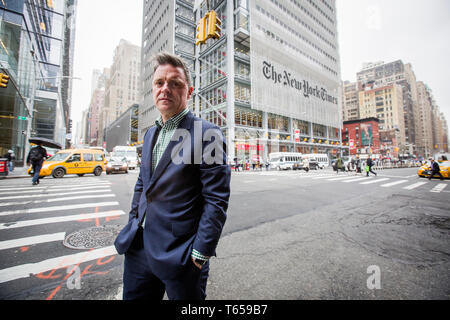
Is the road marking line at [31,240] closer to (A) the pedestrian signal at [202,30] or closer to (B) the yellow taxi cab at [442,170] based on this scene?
(A) the pedestrian signal at [202,30]

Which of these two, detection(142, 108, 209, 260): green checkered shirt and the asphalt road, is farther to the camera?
the asphalt road

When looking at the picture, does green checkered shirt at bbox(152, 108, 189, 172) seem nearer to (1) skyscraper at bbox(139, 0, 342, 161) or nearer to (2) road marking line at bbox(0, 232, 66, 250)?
(2) road marking line at bbox(0, 232, 66, 250)

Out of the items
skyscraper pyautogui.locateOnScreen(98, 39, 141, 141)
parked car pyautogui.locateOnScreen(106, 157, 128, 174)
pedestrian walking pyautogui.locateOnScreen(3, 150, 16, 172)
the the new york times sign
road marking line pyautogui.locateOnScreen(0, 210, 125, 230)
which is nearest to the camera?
road marking line pyautogui.locateOnScreen(0, 210, 125, 230)

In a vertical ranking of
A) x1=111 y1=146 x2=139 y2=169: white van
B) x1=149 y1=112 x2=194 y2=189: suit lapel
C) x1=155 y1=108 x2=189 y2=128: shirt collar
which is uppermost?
x1=111 y1=146 x2=139 y2=169: white van

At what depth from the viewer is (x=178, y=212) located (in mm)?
1252

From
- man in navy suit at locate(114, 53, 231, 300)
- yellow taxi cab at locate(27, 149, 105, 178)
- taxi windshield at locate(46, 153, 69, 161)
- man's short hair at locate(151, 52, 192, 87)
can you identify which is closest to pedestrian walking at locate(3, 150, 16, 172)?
yellow taxi cab at locate(27, 149, 105, 178)

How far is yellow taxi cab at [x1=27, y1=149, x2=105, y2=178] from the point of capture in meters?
11.8

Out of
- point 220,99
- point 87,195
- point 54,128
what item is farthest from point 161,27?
point 87,195

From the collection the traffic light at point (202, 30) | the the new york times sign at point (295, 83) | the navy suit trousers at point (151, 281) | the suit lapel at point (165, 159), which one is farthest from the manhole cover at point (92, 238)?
the the new york times sign at point (295, 83)

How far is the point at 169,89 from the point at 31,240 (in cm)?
410

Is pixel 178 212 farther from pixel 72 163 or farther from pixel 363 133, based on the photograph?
pixel 363 133

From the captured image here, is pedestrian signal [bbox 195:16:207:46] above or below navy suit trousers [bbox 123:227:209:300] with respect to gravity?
above

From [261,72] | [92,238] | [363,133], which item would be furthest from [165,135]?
[363,133]

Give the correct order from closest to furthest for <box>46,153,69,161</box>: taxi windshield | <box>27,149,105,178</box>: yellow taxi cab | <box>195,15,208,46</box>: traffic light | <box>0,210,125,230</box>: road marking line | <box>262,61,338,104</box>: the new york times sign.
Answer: <box>0,210,125,230</box>: road marking line → <box>195,15,208,46</box>: traffic light → <box>27,149,105,178</box>: yellow taxi cab → <box>46,153,69,161</box>: taxi windshield → <box>262,61,338,104</box>: the new york times sign
